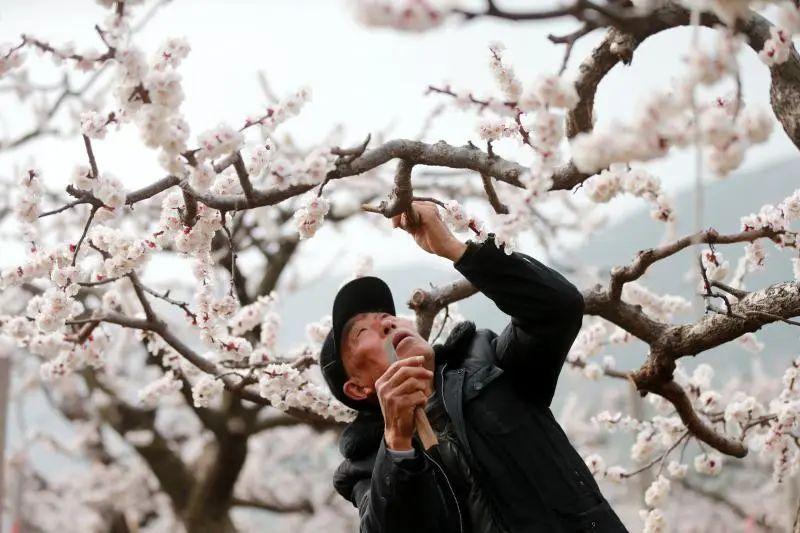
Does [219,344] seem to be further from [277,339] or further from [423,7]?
[423,7]

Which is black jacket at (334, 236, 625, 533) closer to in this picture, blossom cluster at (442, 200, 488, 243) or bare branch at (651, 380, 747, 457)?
blossom cluster at (442, 200, 488, 243)

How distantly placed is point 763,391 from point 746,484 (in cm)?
254

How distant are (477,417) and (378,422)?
348 millimetres

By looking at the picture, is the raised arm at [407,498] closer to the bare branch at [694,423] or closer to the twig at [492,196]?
the twig at [492,196]

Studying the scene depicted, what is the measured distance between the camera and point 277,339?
A: 173 inches

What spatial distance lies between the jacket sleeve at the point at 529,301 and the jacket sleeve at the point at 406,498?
389mm

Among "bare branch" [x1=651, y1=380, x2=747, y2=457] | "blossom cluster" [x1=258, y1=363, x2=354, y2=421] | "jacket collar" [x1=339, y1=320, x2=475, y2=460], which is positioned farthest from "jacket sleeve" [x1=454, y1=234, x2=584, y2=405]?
"blossom cluster" [x1=258, y1=363, x2=354, y2=421]

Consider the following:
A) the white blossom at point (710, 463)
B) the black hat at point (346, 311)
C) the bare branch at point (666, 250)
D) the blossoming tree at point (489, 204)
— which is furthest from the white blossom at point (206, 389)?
the white blossom at point (710, 463)

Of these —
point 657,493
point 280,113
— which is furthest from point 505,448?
point 657,493

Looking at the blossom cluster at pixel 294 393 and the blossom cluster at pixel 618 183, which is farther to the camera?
the blossom cluster at pixel 294 393

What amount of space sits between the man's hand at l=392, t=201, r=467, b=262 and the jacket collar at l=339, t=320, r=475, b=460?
255 millimetres

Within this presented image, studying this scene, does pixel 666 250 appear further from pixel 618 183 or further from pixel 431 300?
pixel 431 300

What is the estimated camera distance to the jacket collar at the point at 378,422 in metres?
2.18

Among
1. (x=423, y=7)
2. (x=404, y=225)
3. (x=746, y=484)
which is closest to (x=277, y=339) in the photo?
(x=404, y=225)
